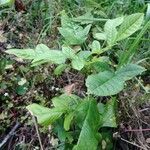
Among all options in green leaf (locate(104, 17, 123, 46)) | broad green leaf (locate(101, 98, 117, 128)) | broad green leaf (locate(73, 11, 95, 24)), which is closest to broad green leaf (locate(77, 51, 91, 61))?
green leaf (locate(104, 17, 123, 46))

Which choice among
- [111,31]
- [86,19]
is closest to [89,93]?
[111,31]

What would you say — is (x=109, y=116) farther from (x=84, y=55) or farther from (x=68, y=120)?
(x=84, y=55)

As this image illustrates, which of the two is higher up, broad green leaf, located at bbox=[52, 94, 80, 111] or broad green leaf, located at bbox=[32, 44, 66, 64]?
broad green leaf, located at bbox=[32, 44, 66, 64]

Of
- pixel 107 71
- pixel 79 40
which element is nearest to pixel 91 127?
pixel 107 71

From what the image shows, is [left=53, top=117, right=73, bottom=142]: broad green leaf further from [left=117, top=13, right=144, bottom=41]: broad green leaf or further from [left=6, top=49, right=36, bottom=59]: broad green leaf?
[left=117, top=13, right=144, bottom=41]: broad green leaf

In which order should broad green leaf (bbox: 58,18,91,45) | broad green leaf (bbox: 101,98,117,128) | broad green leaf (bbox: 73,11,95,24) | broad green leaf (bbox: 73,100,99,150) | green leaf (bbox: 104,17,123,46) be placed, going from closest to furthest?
broad green leaf (bbox: 73,100,99,150), broad green leaf (bbox: 101,98,117,128), green leaf (bbox: 104,17,123,46), broad green leaf (bbox: 58,18,91,45), broad green leaf (bbox: 73,11,95,24)

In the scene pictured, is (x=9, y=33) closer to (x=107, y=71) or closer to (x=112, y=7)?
(x=112, y=7)

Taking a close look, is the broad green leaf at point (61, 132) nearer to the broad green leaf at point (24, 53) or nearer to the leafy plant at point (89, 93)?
the leafy plant at point (89, 93)
